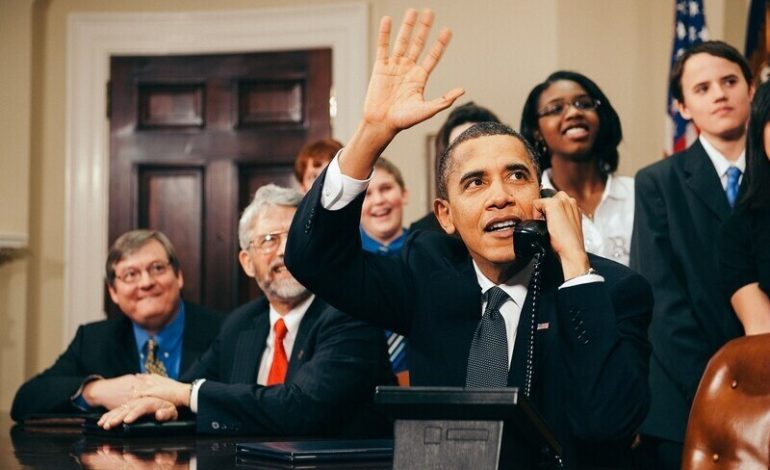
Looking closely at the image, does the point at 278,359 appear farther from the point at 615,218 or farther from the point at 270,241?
the point at 615,218

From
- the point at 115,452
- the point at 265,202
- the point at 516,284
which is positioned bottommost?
the point at 115,452

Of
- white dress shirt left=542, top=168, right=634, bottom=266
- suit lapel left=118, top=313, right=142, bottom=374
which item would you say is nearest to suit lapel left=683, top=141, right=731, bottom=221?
white dress shirt left=542, top=168, right=634, bottom=266

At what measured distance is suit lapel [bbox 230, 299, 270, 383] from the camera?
304cm

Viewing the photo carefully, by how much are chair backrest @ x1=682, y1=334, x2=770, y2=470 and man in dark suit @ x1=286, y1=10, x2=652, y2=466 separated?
17 centimetres

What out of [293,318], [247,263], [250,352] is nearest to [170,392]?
[250,352]

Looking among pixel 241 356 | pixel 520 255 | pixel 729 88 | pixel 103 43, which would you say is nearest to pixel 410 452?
pixel 520 255

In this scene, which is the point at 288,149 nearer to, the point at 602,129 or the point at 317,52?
the point at 317,52

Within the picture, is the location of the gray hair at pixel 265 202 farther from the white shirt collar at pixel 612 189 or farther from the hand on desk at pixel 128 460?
the hand on desk at pixel 128 460

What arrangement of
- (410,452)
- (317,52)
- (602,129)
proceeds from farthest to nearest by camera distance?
1. (317,52)
2. (602,129)
3. (410,452)

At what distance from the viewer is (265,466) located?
76.2 inches

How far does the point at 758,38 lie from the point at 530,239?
116 inches

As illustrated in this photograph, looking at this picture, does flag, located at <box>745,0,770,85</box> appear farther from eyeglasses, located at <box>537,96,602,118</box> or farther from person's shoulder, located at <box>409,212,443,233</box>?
person's shoulder, located at <box>409,212,443,233</box>

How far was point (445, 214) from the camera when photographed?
2293mm

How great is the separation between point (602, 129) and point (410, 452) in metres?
2.32
